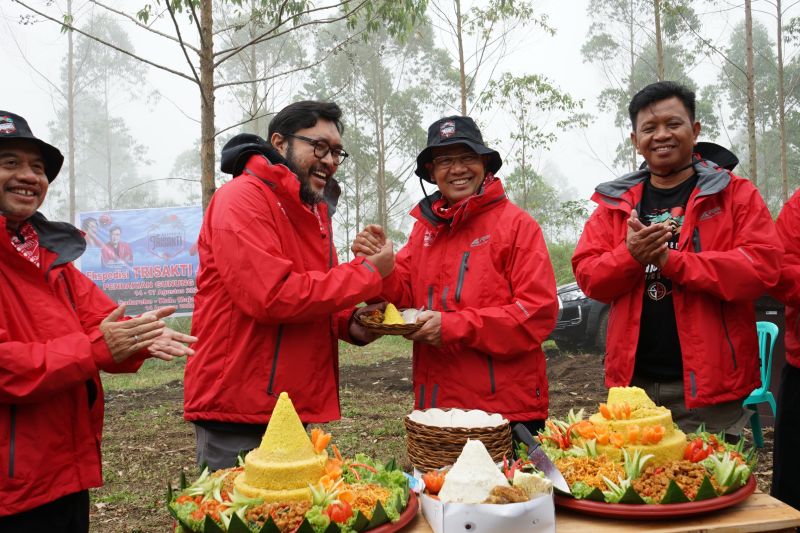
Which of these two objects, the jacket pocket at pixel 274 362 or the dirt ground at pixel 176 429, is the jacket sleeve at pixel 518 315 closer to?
the jacket pocket at pixel 274 362

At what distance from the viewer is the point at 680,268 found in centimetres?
294

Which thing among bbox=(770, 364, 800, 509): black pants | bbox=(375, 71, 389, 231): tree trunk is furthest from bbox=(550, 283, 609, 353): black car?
bbox=(375, 71, 389, 231): tree trunk

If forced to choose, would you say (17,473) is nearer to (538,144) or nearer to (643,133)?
(643,133)

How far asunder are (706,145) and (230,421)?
2.77 meters

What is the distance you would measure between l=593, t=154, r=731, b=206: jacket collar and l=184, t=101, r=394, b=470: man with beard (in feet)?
3.87

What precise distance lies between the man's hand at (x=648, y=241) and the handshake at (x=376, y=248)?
1074mm

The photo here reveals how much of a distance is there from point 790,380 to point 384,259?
2105mm

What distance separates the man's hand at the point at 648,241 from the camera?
288cm

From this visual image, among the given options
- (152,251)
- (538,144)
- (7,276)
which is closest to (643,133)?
(7,276)

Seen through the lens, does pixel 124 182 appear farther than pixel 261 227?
Yes

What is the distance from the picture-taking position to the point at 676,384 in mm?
3170

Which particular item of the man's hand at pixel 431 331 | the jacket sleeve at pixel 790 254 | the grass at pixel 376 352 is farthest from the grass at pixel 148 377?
the jacket sleeve at pixel 790 254

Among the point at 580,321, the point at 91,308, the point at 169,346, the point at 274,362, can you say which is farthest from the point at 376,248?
the point at 580,321

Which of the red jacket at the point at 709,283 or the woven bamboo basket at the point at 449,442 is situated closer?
the woven bamboo basket at the point at 449,442
